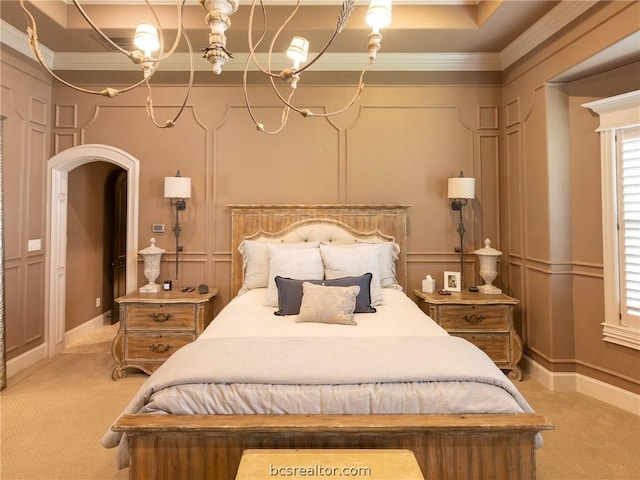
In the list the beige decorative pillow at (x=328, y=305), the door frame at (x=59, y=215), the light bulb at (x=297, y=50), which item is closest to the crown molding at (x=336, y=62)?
the door frame at (x=59, y=215)

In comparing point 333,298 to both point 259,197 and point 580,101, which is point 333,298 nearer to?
point 259,197

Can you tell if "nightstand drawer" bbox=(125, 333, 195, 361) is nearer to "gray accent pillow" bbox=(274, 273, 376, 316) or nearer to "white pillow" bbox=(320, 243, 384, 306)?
"gray accent pillow" bbox=(274, 273, 376, 316)

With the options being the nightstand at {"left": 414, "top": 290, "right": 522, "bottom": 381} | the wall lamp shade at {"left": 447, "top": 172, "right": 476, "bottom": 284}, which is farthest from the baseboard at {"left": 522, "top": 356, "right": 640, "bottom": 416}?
the wall lamp shade at {"left": 447, "top": 172, "right": 476, "bottom": 284}

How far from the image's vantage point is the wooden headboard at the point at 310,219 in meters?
3.58

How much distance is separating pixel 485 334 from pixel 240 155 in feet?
9.79

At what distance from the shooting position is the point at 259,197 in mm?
3684

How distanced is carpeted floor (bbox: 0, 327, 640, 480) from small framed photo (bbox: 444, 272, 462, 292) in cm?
98

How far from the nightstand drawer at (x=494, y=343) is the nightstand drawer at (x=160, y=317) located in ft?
8.03

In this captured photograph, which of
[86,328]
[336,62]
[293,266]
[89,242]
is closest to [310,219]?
[293,266]

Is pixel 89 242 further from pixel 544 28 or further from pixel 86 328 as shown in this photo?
pixel 544 28

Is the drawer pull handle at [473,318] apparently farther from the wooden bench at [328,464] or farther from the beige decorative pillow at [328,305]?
the wooden bench at [328,464]

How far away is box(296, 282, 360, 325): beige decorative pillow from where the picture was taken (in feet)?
7.75

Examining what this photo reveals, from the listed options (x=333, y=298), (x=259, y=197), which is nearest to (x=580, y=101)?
(x=333, y=298)

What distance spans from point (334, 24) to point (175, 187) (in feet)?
6.98
